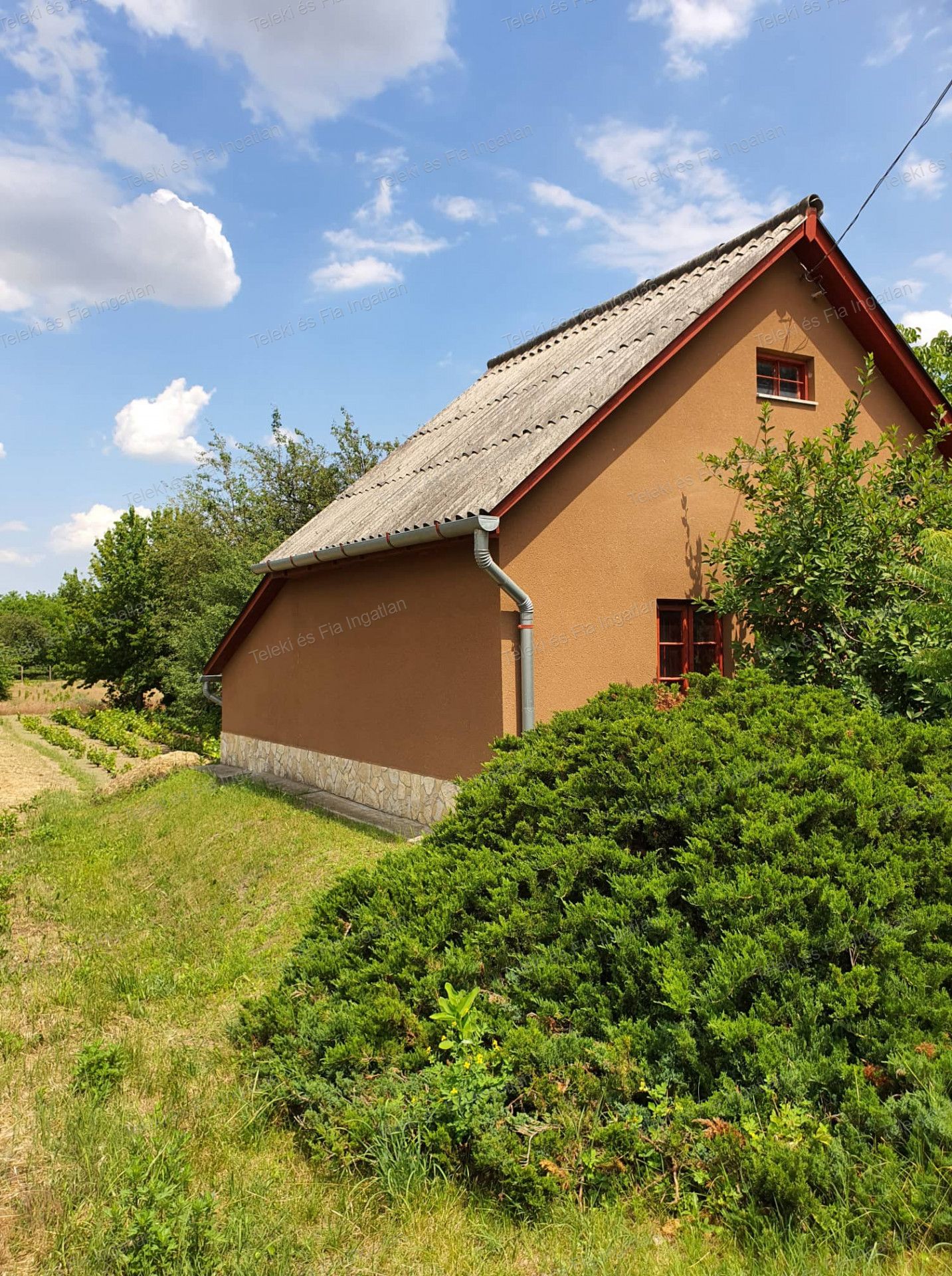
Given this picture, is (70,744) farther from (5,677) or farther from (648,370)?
(648,370)

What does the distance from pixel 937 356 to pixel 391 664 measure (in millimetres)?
15083

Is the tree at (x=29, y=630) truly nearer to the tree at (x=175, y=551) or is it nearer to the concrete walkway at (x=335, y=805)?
the tree at (x=175, y=551)

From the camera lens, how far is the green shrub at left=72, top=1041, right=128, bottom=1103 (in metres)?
3.91

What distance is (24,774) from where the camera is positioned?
1880 centimetres

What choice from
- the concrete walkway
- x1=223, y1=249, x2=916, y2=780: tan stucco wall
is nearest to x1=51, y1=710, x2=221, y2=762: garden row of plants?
the concrete walkway

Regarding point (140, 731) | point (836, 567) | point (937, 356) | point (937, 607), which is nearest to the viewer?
point (937, 607)

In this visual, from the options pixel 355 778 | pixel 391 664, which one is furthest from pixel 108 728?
pixel 391 664

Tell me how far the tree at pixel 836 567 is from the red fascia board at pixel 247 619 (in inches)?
268

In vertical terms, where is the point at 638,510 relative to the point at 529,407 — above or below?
below

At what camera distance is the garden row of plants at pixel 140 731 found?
2170 centimetres

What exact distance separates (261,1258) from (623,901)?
6.60ft

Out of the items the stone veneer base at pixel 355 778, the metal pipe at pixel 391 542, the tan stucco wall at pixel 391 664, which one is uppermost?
the metal pipe at pixel 391 542

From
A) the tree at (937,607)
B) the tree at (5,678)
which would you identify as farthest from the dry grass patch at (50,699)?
the tree at (937,607)

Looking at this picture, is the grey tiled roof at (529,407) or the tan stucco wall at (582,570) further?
the grey tiled roof at (529,407)
